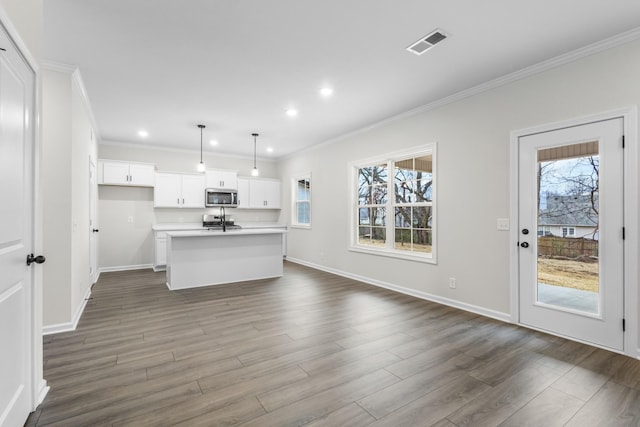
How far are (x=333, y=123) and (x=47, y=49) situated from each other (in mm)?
3632

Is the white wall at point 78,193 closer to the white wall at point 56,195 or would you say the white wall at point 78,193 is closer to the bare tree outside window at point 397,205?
the white wall at point 56,195

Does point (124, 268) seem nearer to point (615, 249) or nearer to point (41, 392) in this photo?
point (41, 392)

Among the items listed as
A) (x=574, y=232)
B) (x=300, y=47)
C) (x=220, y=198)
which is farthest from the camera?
(x=220, y=198)

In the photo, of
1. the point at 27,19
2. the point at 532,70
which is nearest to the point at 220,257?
the point at 27,19

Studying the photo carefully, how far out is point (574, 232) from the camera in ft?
9.67

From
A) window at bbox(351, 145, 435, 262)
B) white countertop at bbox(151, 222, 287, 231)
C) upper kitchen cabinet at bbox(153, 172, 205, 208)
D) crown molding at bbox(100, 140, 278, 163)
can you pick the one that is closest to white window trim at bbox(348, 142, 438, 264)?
window at bbox(351, 145, 435, 262)

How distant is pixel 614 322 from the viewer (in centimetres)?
267

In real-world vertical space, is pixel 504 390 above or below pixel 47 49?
below

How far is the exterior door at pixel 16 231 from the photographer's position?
4.83ft

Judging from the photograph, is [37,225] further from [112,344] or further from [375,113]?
[375,113]

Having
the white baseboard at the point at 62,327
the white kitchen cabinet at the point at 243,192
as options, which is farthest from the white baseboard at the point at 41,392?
the white kitchen cabinet at the point at 243,192

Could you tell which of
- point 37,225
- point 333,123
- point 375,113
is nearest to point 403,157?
point 375,113

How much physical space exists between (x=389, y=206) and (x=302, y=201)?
289cm

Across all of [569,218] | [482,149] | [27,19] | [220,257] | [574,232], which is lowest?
[220,257]
